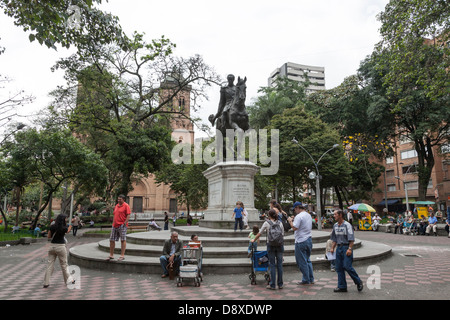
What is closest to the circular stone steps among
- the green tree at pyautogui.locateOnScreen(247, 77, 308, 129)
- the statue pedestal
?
the statue pedestal

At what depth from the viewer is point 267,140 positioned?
104 feet

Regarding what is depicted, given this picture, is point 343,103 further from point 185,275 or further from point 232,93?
point 185,275

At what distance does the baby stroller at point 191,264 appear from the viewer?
20.4 ft

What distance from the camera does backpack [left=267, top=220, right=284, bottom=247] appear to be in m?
5.90

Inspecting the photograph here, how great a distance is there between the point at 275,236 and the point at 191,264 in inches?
80.9

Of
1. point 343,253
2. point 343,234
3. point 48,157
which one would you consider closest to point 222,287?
point 343,253

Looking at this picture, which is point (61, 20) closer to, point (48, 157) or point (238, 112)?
point (238, 112)

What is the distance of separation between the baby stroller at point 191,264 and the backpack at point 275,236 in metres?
1.65

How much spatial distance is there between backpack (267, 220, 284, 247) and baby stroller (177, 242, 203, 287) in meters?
1.65

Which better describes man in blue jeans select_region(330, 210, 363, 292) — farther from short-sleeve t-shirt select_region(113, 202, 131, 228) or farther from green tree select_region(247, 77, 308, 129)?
green tree select_region(247, 77, 308, 129)

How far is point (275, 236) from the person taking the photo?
19.4 ft

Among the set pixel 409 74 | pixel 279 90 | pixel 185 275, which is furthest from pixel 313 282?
pixel 279 90
